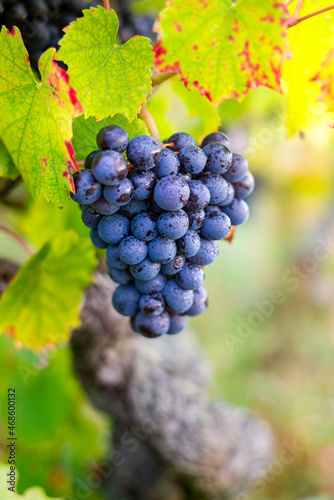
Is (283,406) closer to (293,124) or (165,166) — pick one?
(293,124)

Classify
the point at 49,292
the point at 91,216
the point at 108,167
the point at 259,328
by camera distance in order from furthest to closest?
the point at 259,328 < the point at 49,292 < the point at 91,216 < the point at 108,167

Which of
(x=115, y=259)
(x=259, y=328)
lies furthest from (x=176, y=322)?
(x=259, y=328)

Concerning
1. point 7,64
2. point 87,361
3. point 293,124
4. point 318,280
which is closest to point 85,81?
point 7,64

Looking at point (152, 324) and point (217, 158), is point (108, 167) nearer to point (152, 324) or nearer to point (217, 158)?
point (217, 158)

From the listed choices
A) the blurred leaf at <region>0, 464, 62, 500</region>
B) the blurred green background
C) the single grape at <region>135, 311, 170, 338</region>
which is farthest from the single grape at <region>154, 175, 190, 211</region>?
the blurred leaf at <region>0, 464, 62, 500</region>

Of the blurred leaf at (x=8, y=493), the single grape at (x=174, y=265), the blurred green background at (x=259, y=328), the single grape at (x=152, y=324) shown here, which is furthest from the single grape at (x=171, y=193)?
the blurred leaf at (x=8, y=493)

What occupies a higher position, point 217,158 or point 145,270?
point 217,158
